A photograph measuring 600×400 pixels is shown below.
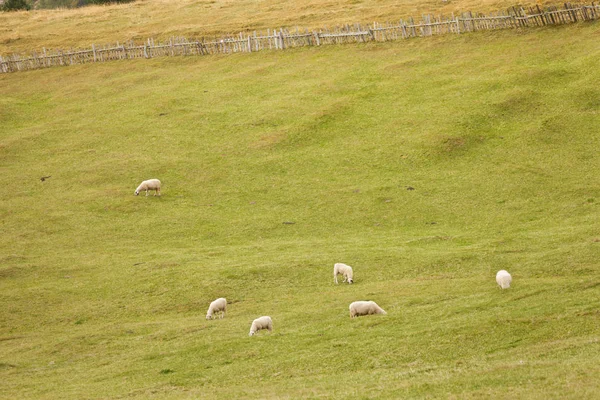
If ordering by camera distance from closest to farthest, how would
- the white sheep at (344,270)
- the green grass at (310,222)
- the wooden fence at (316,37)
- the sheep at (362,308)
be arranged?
the green grass at (310,222)
the sheep at (362,308)
the white sheep at (344,270)
the wooden fence at (316,37)

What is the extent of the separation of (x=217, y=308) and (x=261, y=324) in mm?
3233

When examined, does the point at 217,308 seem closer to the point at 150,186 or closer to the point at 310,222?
the point at 310,222

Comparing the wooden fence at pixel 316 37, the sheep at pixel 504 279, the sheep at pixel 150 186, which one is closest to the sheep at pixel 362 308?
the sheep at pixel 504 279

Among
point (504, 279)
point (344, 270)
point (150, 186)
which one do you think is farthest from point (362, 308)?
point (150, 186)

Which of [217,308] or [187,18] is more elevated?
[187,18]

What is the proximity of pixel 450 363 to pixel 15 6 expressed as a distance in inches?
4225

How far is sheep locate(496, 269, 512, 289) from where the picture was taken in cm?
2455

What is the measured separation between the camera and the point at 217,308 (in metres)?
26.2

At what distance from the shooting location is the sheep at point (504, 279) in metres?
24.5

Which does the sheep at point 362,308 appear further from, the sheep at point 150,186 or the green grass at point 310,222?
the sheep at point 150,186

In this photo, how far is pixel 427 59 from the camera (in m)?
55.6

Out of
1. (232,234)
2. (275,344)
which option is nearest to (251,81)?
(232,234)

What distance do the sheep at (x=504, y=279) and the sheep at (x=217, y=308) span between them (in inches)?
338

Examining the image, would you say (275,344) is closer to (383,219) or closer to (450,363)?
(450,363)
